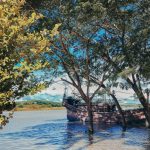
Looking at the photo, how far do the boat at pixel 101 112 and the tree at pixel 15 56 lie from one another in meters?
43.9

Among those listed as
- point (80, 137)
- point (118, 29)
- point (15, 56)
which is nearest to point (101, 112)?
point (80, 137)

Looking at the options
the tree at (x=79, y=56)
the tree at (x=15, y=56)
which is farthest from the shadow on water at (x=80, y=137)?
the tree at (x=15, y=56)

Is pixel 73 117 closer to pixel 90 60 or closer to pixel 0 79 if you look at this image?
pixel 90 60

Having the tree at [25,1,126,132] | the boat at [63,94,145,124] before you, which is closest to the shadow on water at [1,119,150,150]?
the tree at [25,1,126,132]

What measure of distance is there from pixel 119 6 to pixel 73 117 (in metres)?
42.0

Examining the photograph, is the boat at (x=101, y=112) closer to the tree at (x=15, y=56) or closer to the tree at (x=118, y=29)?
the tree at (x=118, y=29)

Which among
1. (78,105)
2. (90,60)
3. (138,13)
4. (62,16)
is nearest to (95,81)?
(90,60)

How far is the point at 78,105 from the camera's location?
64.1m

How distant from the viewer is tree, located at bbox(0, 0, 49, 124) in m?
8.75

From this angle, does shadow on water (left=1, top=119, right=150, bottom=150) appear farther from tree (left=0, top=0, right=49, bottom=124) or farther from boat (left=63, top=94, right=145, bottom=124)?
tree (left=0, top=0, right=49, bottom=124)

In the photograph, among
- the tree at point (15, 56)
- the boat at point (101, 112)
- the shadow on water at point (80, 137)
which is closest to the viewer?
the tree at point (15, 56)

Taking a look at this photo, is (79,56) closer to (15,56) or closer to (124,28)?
(124,28)

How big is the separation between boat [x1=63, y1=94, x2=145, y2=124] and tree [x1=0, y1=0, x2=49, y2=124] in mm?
43853

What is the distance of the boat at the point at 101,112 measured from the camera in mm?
52906
